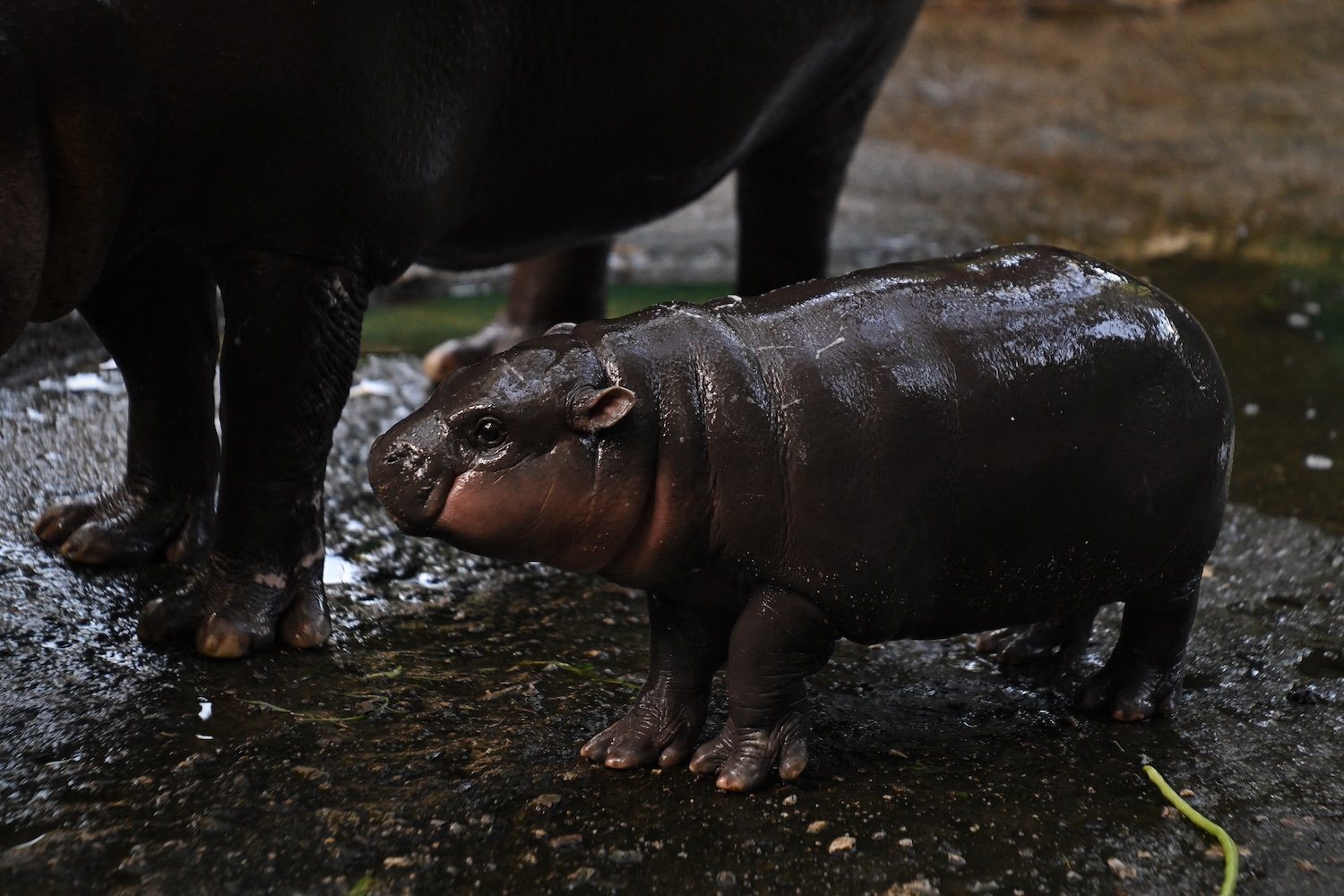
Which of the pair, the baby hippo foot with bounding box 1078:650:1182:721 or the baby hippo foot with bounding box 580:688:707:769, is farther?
the baby hippo foot with bounding box 1078:650:1182:721

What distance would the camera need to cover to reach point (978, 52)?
1136cm

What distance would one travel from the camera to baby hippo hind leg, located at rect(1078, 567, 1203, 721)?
9.64 ft

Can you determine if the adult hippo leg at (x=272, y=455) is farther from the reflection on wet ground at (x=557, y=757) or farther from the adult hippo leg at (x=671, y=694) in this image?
the adult hippo leg at (x=671, y=694)

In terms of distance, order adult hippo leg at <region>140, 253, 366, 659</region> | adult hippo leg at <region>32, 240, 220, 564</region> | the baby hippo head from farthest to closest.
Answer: adult hippo leg at <region>32, 240, 220, 564</region>, adult hippo leg at <region>140, 253, 366, 659</region>, the baby hippo head

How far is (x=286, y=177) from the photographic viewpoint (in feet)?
9.15

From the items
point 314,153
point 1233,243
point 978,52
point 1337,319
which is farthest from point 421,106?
point 978,52

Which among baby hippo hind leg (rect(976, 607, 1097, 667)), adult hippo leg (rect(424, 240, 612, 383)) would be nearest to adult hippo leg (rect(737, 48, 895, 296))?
adult hippo leg (rect(424, 240, 612, 383))

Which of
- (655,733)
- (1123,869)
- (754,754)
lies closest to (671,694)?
(655,733)

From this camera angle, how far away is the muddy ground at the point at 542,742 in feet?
7.78

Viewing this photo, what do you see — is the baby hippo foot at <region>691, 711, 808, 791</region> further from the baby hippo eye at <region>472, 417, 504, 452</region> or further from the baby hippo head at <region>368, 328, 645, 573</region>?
the baby hippo eye at <region>472, 417, 504, 452</region>

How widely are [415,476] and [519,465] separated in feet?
0.53

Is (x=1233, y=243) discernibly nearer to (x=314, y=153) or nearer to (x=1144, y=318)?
(x=1144, y=318)

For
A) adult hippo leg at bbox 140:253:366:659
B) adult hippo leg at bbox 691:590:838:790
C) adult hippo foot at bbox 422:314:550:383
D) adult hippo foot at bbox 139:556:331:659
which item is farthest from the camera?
adult hippo foot at bbox 422:314:550:383

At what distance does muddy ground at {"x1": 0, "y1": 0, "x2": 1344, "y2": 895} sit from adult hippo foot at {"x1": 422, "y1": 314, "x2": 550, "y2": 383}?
30 cm
